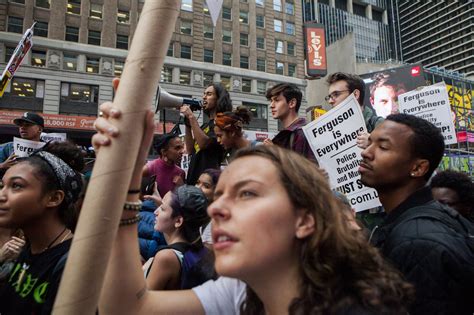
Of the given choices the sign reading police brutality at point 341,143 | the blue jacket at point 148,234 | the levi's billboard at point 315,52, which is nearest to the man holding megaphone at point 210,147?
the blue jacket at point 148,234

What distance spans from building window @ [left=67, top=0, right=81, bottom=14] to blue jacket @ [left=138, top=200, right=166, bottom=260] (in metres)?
34.1

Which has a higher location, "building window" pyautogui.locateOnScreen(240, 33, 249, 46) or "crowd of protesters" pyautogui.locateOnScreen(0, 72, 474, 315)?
"building window" pyautogui.locateOnScreen(240, 33, 249, 46)

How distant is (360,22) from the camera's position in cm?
10912

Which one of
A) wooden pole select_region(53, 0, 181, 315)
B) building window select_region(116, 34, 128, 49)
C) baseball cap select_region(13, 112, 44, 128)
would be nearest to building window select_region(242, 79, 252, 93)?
building window select_region(116, 34, 128, 49)

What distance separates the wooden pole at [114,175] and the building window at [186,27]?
3900 cm

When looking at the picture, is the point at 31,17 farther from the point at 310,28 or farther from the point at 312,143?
the point at 312,143

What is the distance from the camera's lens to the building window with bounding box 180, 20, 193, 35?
124ft

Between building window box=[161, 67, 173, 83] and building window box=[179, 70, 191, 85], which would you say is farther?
building window box=[179, 70, 191, 85]

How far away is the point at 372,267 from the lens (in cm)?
152

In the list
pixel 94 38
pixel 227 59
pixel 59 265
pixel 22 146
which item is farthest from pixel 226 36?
pixel 59 265

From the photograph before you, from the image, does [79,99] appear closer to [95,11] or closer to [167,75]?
[167,75]

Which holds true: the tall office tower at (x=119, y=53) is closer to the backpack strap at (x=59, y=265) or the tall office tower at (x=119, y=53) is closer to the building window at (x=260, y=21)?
the building window at (x=260, y=21)

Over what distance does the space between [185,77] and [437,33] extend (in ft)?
363

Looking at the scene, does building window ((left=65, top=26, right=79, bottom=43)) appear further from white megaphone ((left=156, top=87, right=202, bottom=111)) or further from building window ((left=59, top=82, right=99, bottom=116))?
white megaphone ((left=156, top=87, right=202, bottom=111))
